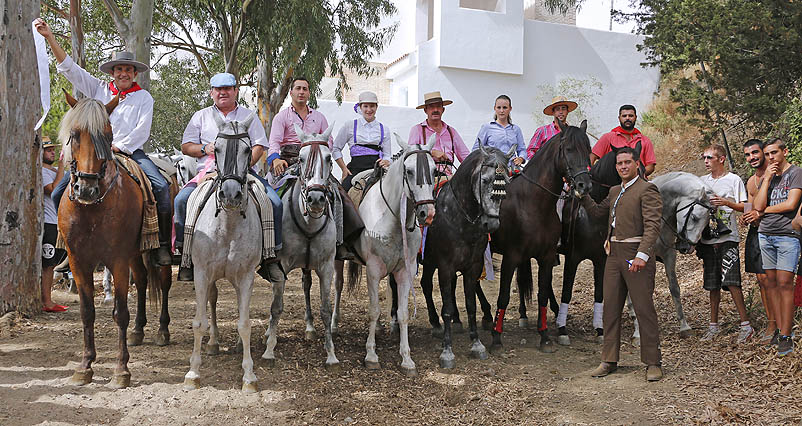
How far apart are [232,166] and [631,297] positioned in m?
4.04

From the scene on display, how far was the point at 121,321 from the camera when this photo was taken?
5480 mm

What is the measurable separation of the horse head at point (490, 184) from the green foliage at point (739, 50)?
23.0ft

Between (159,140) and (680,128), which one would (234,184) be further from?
(159,140)

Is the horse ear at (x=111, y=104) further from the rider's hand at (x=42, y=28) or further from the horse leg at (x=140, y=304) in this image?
the horse leg at (x=140, y=304)

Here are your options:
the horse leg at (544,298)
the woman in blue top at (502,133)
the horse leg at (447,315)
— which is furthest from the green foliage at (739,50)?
the horse leg at (447,315)

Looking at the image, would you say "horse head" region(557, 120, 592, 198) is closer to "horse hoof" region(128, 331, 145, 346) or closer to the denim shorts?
the denim shorts

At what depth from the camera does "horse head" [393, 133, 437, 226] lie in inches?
232

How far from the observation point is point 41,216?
26.2ft

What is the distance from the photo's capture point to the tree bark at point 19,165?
290 inches

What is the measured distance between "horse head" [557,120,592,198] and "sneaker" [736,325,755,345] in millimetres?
2490

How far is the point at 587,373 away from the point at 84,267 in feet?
16.5

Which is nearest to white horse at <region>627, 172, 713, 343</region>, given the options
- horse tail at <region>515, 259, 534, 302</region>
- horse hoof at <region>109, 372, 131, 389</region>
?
horse tail at <region>515, 259, 534, 302</region>

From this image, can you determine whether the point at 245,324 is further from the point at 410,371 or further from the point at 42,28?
the point at 42,28

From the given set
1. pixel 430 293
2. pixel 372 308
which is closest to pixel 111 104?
pixel 372 308
